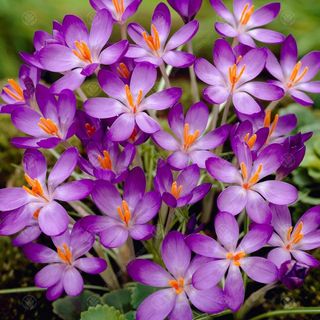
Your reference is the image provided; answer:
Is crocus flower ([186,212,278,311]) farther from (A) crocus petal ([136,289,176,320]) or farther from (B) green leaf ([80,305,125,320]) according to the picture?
(B) green leaf ([80,305,125,320])

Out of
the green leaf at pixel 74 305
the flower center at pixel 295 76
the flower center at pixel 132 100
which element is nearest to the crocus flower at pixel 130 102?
the flower center at pixel 132 100

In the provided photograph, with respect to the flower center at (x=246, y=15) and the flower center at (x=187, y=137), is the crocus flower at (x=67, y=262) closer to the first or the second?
the flower center at (x=187, y=137)

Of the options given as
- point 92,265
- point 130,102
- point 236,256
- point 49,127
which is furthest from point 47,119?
point 236,256

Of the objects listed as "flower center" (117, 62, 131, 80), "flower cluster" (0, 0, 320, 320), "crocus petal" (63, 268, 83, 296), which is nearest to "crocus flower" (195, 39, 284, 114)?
"flower cluster" (0, 0, 320, 320)

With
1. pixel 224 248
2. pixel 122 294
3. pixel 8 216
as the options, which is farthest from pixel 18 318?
pixel 224 248

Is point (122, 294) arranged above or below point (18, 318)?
above

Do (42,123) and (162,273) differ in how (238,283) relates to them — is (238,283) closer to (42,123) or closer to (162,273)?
(162,273)
